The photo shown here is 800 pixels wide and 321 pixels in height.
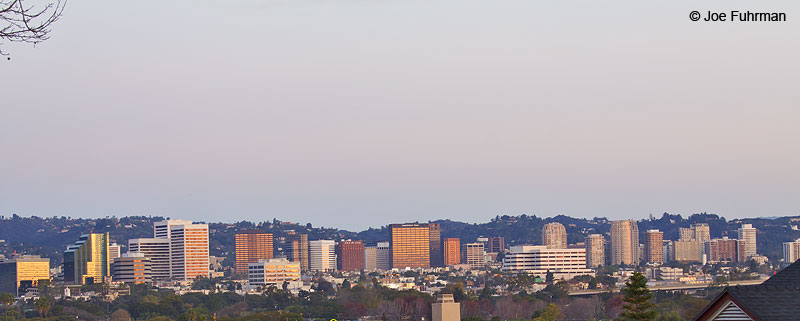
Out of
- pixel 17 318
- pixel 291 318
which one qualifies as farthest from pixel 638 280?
pixel 17 318

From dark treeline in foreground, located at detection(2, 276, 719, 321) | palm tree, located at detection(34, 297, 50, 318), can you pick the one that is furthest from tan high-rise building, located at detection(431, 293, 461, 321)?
palm tree, located at detection(34, 297, 50, 318)

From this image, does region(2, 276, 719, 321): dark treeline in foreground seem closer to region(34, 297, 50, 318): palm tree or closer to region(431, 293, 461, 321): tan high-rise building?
region(34, 297, 50, 318): palm tree

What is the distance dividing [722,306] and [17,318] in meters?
144

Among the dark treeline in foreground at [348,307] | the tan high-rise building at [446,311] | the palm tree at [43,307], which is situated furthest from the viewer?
the palm tree at [43,307]

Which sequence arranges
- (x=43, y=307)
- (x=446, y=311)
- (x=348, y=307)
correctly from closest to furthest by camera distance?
(x=446, y=311) → (x=43, y=307) → (x=348, y=307)

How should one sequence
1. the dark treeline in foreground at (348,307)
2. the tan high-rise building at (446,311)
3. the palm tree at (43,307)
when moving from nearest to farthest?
the tan high-rise building at (446,311), the dark treeline in foreground at (348,307), the palm tree at (43,307)

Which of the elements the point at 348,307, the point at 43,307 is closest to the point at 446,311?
the point at 348,307

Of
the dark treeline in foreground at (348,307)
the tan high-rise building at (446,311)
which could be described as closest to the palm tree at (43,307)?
the dark treeline in foreground at (348,307)

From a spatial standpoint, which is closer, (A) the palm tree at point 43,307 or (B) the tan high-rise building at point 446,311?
(B) the tan high-rise building at point 446,311

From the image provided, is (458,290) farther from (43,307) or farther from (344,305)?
(43,307)

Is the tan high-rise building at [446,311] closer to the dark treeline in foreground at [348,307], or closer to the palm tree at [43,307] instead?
the dark treeline in foreground at [348,307]

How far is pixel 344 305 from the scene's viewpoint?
166 m

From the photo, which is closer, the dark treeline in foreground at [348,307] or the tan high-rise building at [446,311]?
the tan high-rise building at [446,311]

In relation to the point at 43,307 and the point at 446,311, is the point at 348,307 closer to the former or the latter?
the point at 446,311
